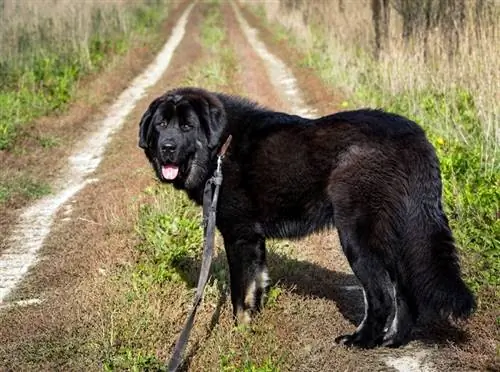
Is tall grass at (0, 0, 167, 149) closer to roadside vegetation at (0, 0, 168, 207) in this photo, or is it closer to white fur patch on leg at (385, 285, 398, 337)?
roadside vegetation at (0, 0, 168, 207)

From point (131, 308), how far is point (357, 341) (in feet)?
5.16

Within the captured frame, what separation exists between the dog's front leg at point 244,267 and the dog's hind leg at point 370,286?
28.9 inches

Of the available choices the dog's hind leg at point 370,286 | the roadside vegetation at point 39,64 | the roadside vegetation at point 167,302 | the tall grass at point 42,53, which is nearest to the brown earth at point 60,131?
the roadside vegetation at point 39,64

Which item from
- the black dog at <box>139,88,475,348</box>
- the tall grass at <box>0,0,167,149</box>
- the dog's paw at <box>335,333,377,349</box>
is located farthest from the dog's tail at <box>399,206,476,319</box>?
the tall grass at <box>0,0,167,149</box>

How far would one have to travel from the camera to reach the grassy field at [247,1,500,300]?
5742 millimetres

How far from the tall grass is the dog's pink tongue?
6705mm

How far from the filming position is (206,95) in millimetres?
4910

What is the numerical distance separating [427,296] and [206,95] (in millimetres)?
2161

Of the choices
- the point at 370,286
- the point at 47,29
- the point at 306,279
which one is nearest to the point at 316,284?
the point at 306,279

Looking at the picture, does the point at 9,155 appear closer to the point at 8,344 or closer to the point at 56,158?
the point at 56,158

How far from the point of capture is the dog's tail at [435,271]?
384 centimetres

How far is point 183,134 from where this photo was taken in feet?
15.4

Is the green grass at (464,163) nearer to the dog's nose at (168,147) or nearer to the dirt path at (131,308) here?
the dirt path at (131,308)

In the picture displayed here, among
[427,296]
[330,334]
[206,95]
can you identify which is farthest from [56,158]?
[427,296]
